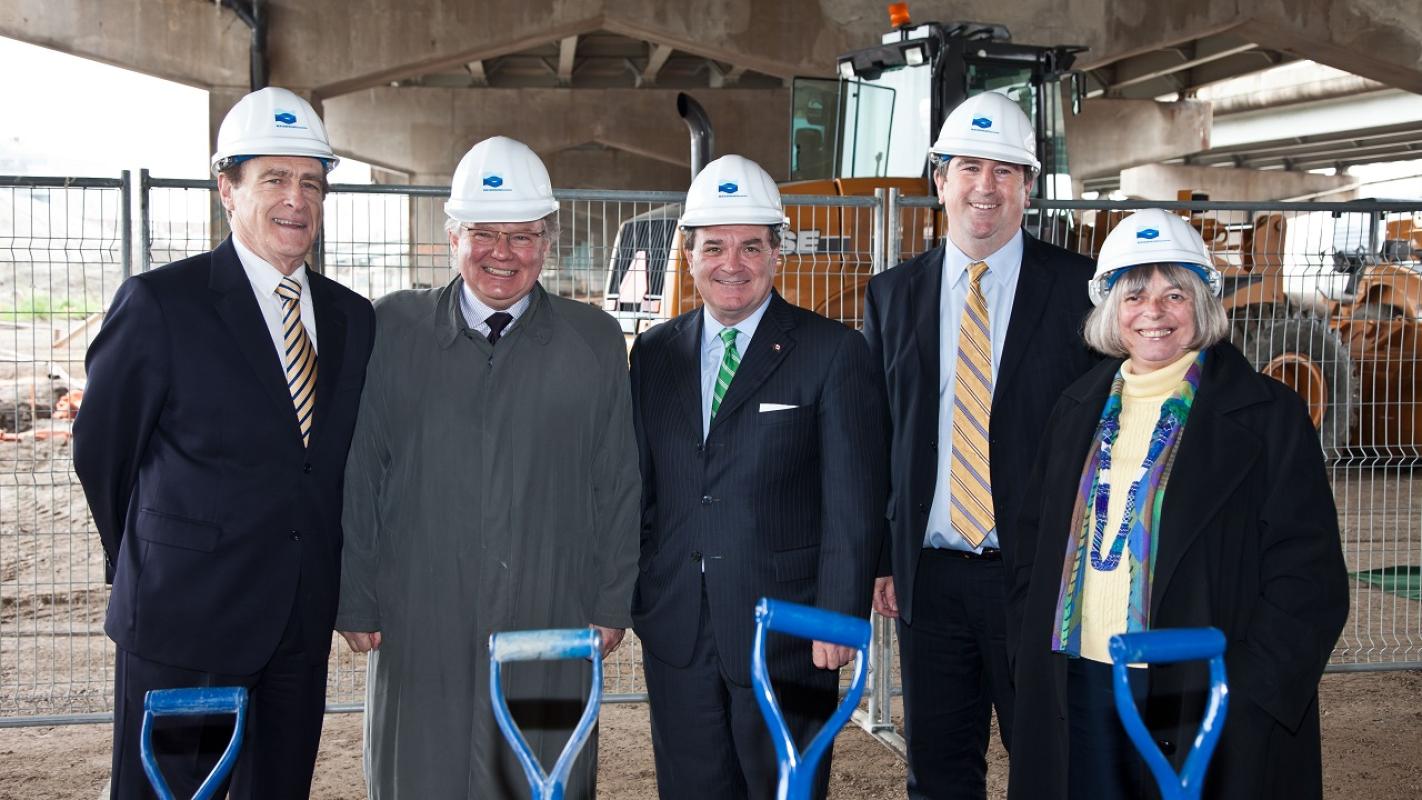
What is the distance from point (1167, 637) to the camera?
6.68 ft

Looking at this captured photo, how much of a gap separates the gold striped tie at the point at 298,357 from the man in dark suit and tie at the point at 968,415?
150 centimetres

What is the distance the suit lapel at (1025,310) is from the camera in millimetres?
3316

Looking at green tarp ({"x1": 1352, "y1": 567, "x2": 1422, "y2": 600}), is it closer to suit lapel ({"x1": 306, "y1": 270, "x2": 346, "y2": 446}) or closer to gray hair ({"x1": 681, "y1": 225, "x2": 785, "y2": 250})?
gray hair ({"x1": 681, "y1": 225, "x2": 785, "y2": 250})

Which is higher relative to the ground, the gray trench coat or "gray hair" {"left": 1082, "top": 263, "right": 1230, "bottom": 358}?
"gray hair" {"left": 1082, "top": 263, "right": 1230, "bottom": 358}

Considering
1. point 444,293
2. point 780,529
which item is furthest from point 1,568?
point 780,529

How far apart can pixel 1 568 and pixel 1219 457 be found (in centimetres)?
828

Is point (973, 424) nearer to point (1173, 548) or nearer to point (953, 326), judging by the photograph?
point (953, 326)

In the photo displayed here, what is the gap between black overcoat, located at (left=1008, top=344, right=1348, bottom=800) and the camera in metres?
2.61

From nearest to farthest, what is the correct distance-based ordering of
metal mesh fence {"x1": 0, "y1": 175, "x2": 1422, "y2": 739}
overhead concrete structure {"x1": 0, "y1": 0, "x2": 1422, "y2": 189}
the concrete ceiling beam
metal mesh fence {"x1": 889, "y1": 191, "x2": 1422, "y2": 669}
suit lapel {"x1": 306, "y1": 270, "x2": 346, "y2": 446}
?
suit lapel {"x1": 306, "y1": 270, "x2": 346, "y2": 446} → metal mesh fence {"x1": 0, "y1": 175, "x2": 1422, "y2": 739} → metal mesh fence {"x1": 889, "y1": 191, "x2": 1422, "y2": 669} → overhead concrete structure {"x1": 0, "y1": 0, "x2": 1422, "y2": 189} → the concrete ceiling beam

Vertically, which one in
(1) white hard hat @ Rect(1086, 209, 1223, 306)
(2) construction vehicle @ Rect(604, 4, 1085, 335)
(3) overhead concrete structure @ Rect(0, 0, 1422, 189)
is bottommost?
(1) white hard hat @ Rect(1086, 209, 1223, 306)

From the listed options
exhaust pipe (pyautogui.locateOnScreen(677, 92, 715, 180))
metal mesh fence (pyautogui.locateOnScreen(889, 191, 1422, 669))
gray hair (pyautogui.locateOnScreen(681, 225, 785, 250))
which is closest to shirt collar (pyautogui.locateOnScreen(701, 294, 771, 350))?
gray hair (pyautogui.locateOnScreen(681, 225, 785, 250))

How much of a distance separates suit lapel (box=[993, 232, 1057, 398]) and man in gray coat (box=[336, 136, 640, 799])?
102 centimetres

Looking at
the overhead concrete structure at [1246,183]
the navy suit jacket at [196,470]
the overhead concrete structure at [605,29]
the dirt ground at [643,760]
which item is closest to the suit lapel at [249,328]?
the navy suit jacket at [196,470]

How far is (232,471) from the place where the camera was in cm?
281
